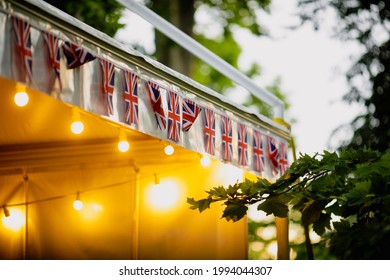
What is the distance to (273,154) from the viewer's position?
6789mm

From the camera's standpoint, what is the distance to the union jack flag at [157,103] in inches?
190

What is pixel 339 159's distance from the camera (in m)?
3.94

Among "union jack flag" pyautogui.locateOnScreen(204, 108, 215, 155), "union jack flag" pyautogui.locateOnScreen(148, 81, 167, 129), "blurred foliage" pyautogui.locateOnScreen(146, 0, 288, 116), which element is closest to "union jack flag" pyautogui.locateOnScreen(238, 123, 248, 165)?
"union jack flag" pyautogui.locateOnScreen(204, 108, 215, 155)

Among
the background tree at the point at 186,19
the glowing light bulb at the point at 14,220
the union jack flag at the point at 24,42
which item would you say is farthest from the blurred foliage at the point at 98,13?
the union jack flag at the point at 24,42

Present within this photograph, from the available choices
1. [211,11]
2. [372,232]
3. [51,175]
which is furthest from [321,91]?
[372,232]

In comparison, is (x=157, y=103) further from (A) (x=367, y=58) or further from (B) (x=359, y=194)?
(A) (x=367, y=58)

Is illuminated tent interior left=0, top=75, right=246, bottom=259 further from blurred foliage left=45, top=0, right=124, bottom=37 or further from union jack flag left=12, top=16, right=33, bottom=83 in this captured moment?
blurred foliage left=45, top=0, right=124, bottom=37

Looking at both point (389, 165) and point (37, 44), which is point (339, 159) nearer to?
point (389, 165)

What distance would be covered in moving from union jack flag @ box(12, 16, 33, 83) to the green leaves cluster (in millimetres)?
1228

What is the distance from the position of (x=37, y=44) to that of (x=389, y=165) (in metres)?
2.06

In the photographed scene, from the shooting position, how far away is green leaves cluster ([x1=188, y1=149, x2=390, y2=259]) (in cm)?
354

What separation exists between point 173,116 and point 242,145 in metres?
1.21

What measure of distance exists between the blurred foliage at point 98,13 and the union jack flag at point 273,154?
519cm

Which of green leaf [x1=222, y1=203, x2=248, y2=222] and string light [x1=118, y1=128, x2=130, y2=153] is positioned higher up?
string light [x1=118, y1=128, x2=130, y2=153]
